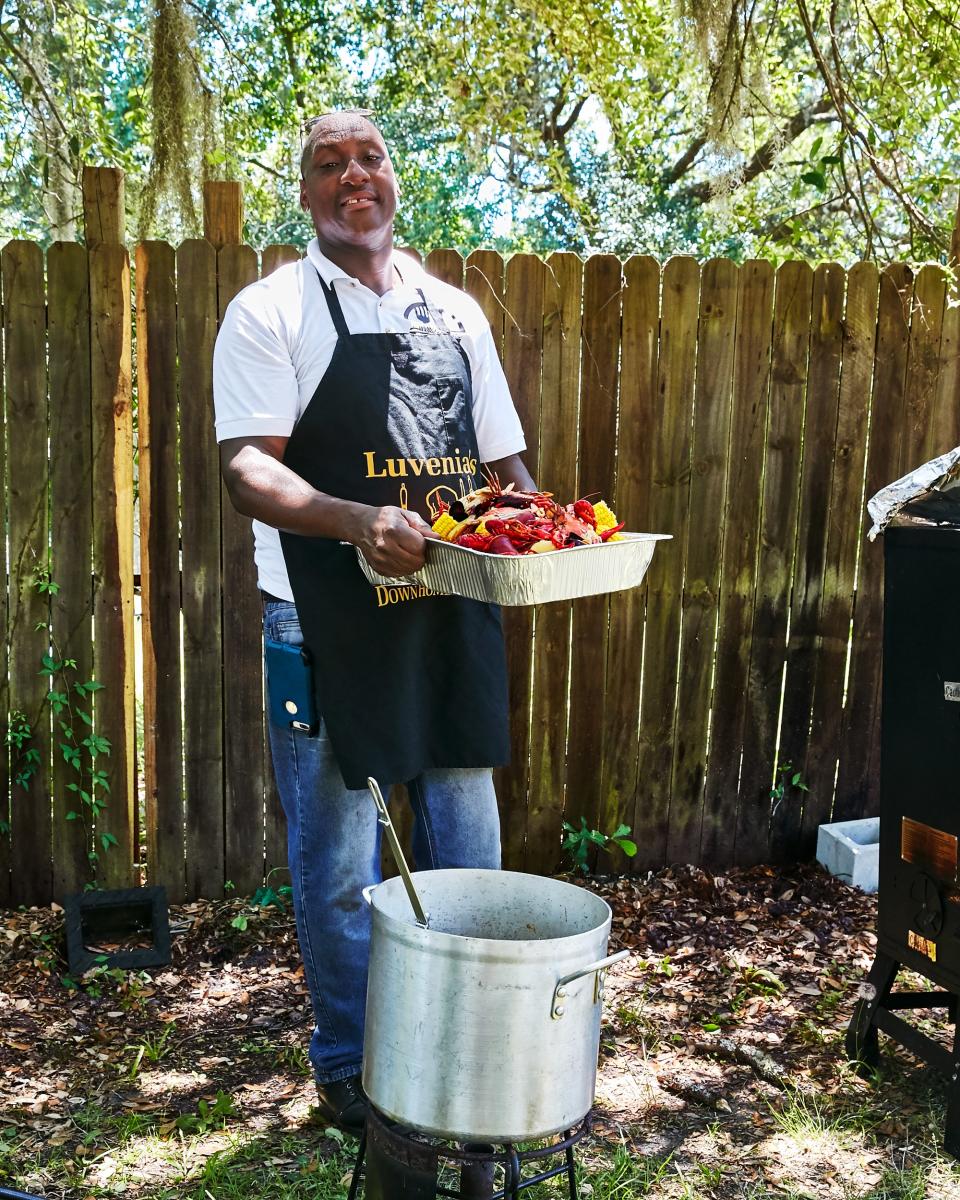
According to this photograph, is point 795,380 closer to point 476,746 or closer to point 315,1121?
point 476,746

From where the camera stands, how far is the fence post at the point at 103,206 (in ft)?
11.4

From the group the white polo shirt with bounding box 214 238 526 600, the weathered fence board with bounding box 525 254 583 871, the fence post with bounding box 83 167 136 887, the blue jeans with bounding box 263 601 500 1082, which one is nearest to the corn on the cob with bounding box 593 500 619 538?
the white polo shirt with bounding box 214 238 526 600

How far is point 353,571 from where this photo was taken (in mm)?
2395

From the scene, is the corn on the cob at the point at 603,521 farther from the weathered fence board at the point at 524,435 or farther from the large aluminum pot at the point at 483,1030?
the weathered fence board at the point at 524,435

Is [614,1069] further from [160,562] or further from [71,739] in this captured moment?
[160,562]

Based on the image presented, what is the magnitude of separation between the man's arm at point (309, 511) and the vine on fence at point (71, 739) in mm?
1569

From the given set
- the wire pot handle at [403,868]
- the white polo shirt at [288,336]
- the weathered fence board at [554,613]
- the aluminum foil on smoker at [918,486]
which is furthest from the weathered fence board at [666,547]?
the wire pot handle at [403,868]

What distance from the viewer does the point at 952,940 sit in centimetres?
262

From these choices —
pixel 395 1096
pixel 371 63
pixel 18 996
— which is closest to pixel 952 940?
pixel 395 1096

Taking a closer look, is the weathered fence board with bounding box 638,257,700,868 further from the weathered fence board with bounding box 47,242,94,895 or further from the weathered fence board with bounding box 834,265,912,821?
the weathered fence board with bounding box 47,242,94,895

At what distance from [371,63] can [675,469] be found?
48.3 ft

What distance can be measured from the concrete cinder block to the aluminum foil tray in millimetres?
2231

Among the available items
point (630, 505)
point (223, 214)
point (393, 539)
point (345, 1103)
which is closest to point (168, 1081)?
point (345, 1103)

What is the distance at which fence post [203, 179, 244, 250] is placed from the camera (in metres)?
3.53
